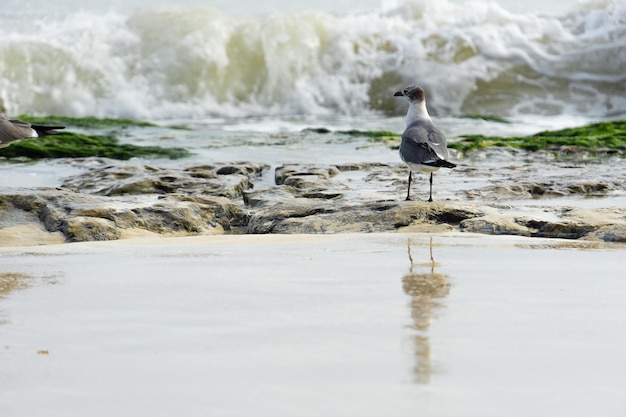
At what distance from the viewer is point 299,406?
1.97 metres

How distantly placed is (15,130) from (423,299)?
4278mm

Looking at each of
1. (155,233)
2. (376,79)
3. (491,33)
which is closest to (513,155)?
(155,233)

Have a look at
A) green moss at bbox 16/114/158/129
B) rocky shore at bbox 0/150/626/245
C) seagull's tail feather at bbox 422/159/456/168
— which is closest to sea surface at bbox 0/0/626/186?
green moss at bbox 16/114/158/129

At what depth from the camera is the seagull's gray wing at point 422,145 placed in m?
5.73

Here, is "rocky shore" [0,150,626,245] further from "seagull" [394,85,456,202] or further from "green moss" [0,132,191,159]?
"green moss" [0,132,191,159]

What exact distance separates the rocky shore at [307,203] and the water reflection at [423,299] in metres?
0.95

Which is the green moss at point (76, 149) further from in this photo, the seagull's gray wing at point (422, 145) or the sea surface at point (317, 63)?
the sea surface at point (317, 63)

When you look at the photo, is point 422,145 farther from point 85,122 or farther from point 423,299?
point 85,122

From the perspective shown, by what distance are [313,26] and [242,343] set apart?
17.3 metres

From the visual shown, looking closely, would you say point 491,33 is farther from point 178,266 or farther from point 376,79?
point 178,266

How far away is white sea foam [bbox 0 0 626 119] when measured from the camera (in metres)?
17.4

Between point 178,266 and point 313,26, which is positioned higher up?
point 313,26

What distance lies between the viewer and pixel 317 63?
60.5ft

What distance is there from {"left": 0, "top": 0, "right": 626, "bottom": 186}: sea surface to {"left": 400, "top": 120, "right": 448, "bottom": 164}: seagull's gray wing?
941 centimetres
